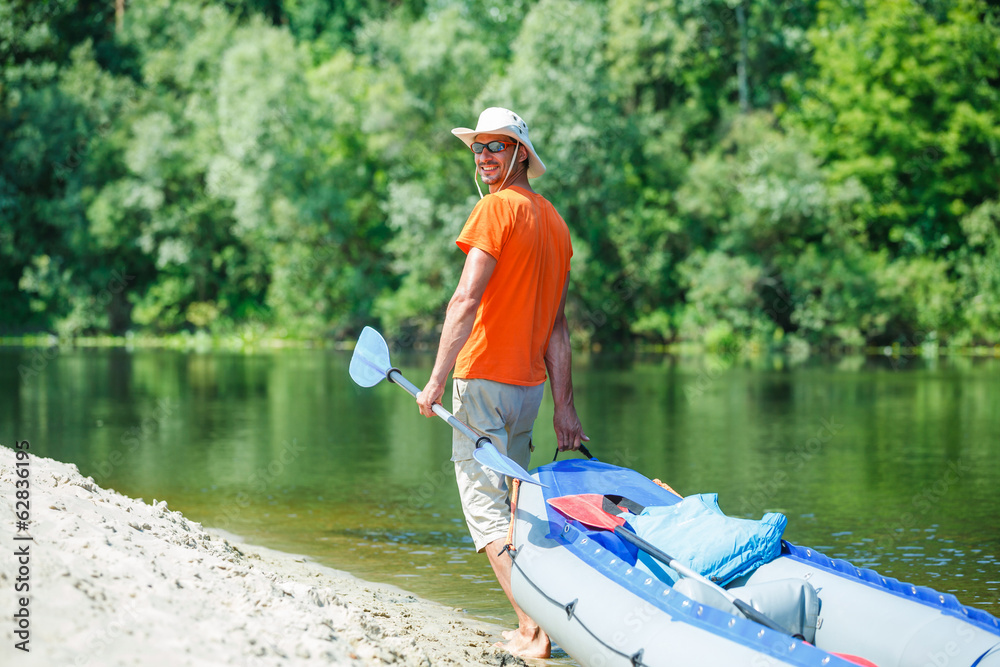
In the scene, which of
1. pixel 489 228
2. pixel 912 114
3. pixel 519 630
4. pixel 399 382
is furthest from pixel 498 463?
pixel 912 114

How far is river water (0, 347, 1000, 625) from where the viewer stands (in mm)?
6941

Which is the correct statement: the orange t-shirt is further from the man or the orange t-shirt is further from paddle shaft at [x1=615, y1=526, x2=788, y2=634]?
paddle shaft at [x1=615, y1=526, x2=788, y2=634]

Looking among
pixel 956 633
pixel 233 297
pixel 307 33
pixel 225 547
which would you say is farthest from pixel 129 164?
pixel 956 633

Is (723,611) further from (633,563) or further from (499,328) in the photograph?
(499,328)

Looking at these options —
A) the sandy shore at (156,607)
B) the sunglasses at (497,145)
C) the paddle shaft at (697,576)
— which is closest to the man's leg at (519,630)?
the sandy shore at (156,607)

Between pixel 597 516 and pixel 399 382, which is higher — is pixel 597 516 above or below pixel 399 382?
below

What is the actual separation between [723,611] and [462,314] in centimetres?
166

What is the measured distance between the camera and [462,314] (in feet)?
15.1

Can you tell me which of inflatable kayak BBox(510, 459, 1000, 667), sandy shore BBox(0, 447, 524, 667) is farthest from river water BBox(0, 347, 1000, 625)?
sandy shore BBox(0, 447, 524, 667)

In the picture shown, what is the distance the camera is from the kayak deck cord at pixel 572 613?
3768mm

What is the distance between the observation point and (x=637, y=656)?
3.77m

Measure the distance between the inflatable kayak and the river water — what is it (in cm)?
114

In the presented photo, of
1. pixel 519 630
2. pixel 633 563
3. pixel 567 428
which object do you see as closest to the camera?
pixel 633 563

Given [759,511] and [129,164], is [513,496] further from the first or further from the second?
[129,164]
